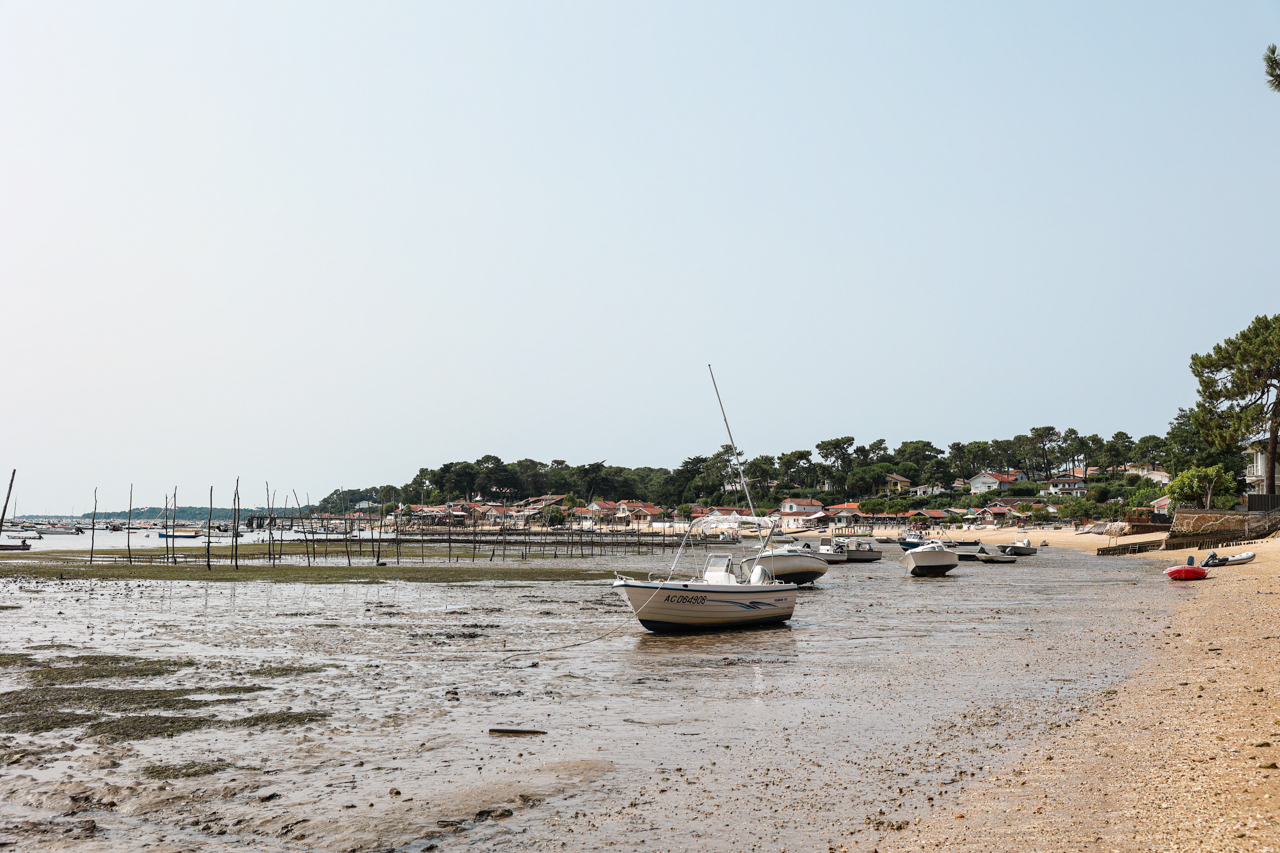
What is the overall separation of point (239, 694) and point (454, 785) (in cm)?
674

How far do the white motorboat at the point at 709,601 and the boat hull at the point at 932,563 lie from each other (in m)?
24.4

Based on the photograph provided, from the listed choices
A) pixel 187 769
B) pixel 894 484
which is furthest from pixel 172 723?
pixel 894 484

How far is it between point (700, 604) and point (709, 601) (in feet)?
0.93

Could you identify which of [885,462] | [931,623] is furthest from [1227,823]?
[885,462]

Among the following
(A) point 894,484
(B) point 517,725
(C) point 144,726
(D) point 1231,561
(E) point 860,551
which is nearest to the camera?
(C) point 144,726

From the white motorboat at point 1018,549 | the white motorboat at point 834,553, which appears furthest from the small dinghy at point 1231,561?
the white motorboat at point 834,553

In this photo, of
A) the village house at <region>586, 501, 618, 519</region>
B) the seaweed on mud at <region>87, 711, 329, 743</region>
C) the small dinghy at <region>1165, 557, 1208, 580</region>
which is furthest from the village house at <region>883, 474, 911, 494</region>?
the seaweed on mud at <region>87, 711, 329, 743</region>

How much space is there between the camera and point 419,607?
29672 millimetres

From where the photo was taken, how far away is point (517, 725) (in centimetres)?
1218

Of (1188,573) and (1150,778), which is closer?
(1150,778)

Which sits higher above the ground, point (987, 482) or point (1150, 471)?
point (1150, 471)

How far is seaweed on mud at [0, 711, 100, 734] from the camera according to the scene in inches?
458

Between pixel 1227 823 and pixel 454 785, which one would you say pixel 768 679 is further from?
pixel 1227 823

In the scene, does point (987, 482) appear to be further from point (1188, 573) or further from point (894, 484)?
point (1188, 573)
